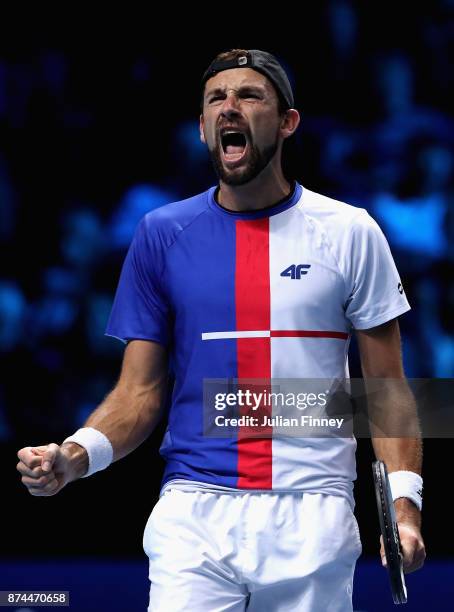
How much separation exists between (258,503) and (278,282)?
1.61 ft

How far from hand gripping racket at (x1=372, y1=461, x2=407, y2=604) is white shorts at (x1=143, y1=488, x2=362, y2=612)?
178mm

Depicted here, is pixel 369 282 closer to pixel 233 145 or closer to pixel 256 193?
pixel 256 193

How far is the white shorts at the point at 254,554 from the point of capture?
8.17 ft

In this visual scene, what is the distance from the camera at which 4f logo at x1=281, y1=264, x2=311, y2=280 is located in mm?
2707

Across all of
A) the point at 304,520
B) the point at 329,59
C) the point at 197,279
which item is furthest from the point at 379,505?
the point at 329,59

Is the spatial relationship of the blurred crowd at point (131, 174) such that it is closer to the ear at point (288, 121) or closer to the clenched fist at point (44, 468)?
the ear at point (288, 121)

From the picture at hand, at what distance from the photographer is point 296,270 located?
2.71 meters

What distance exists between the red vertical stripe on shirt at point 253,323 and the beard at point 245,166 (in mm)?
99

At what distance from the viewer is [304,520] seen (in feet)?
8.34

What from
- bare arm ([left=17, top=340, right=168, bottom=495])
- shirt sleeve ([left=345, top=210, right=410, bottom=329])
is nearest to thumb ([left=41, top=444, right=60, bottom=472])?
bare arm ([left=17, top=340, right=168, bottom=495])

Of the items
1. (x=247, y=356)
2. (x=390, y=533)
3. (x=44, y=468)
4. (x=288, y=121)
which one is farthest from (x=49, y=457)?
(x=288, y=121)

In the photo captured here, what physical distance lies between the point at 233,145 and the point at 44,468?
895 millimetres

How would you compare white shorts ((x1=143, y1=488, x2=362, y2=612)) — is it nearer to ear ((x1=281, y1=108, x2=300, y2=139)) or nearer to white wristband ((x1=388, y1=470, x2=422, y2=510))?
white wristband ((x1=388, y1=470, x2=422, y2=510))

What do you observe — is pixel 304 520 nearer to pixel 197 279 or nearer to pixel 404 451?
pixel 404 451
